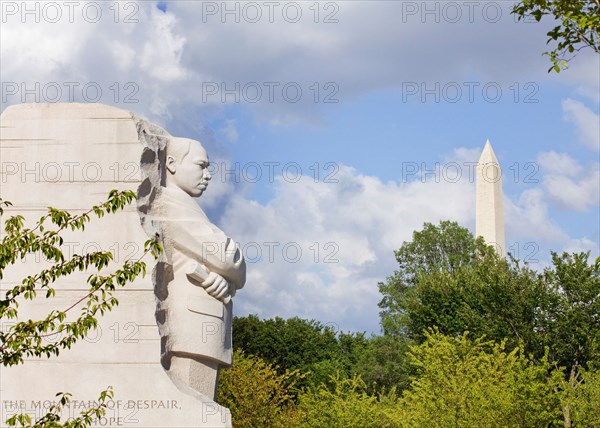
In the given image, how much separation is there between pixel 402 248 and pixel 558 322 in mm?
16858

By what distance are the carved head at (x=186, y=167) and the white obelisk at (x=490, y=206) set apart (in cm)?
3511

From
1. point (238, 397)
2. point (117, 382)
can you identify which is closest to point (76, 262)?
point (117, 382)

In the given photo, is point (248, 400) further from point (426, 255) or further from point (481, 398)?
point (426, 255)

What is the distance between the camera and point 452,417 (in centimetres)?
2498

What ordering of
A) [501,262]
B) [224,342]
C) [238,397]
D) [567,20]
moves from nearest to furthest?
[567,20], [224,342], [238,397], [501,262]

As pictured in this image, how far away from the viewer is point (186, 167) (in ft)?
48.0

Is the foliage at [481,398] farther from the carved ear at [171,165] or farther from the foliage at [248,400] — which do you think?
the carved ear at [171,165]

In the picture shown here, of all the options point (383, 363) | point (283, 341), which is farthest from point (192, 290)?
point (383, 363)

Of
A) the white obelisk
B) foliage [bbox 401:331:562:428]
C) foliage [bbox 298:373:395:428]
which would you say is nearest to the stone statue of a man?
foliage [bbox 401:331:562:428]

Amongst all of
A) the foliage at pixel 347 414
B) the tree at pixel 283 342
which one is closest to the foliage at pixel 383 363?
the tree at pixel 283 342

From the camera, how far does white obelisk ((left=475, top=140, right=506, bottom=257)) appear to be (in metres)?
48.9

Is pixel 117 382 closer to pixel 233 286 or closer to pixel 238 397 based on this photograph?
pixel 233 286

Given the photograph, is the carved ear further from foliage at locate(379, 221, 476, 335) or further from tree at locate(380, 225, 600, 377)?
foliage at locate(379, 221, 476, 335)

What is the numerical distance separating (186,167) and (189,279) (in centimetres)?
158
